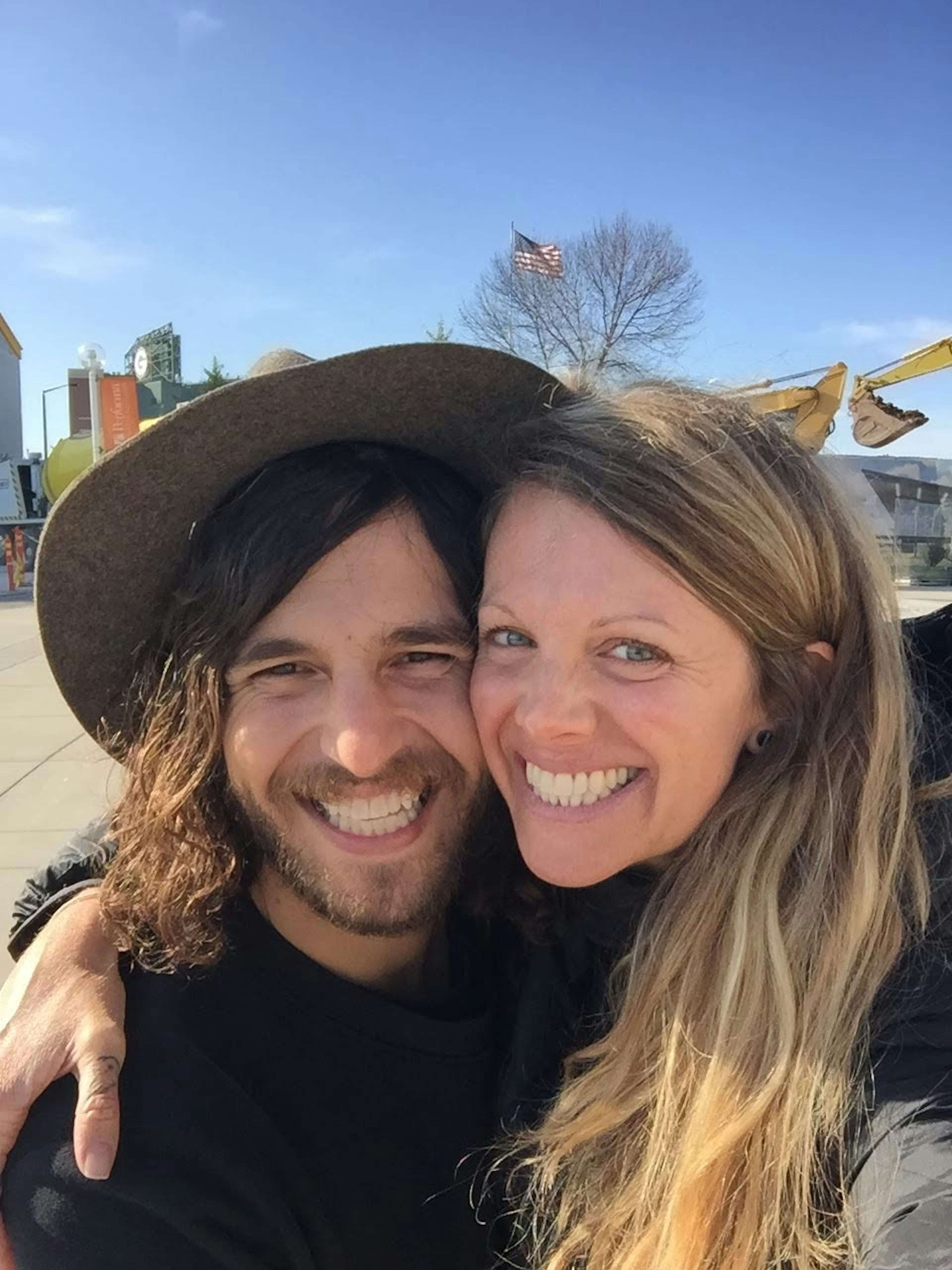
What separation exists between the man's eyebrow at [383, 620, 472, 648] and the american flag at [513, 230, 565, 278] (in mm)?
23593

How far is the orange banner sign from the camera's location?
18.4 meters

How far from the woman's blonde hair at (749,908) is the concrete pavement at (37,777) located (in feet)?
4.79

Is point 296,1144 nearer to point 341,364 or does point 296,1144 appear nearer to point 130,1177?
point 130,1177

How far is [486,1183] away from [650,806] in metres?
0.69

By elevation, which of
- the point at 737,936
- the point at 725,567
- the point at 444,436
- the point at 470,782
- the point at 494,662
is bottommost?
the point at 737,936

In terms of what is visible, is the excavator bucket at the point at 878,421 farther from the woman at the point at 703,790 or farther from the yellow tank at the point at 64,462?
the yellow tank at the point at 64,462

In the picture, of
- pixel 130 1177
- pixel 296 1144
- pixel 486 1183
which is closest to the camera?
pixel 130 1177

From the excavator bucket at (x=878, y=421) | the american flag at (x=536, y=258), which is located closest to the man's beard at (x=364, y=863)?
the excavator bucket at (x=878, y=421)

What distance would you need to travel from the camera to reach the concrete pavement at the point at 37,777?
4.29 metres

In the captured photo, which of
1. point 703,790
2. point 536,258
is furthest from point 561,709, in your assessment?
point 536,258

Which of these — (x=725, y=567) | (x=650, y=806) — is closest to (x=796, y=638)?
(x=725, y=567)

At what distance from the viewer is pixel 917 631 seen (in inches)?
76.7

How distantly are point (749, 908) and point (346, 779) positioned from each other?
0.74 meters

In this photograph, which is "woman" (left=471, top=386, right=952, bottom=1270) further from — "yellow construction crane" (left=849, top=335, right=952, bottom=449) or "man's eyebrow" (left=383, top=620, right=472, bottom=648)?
"yellow construction crane" (left=849, top=335, right=952, bottom=449)
